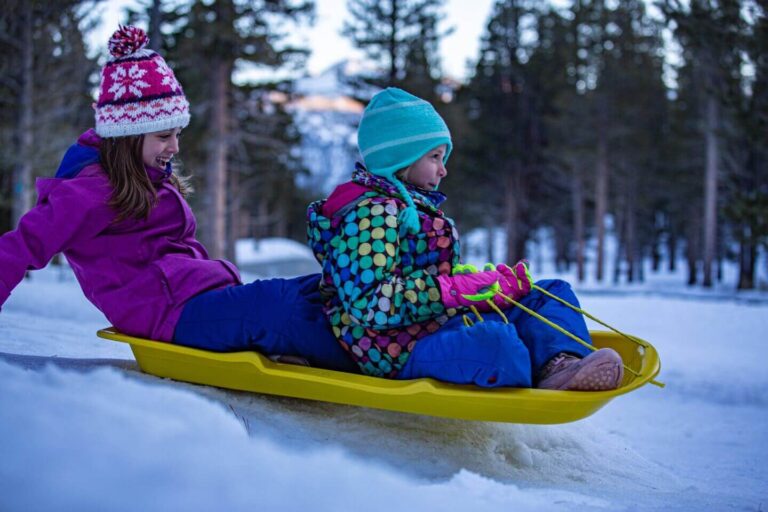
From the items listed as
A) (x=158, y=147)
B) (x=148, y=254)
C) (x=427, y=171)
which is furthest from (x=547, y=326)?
(x=158, y=147)

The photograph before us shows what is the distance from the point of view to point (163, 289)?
113 inches

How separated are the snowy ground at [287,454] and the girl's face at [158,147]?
3.18 ft

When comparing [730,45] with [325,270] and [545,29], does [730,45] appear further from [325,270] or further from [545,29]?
[325,270]

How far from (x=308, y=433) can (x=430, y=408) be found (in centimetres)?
48

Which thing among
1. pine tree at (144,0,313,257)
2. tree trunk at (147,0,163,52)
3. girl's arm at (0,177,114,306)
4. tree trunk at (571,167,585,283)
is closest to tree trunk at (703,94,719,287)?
tree trunk at (571,167,585,283)

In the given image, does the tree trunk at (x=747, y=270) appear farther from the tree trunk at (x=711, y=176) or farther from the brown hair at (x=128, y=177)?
the brown hair at (x=128, y=177)

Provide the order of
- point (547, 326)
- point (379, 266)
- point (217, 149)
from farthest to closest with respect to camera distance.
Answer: point (217, 149) < point (547, 326) < point (379, 266)

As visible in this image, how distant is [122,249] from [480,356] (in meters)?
1.64

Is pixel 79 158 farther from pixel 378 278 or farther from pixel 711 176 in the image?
pixel 711 176

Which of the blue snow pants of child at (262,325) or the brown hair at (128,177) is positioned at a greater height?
the brown hair at (128,177)

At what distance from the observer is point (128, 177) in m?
2.81

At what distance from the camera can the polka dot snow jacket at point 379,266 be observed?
2486 mm

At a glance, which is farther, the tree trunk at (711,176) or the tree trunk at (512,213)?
the tree trunk at (512,213)

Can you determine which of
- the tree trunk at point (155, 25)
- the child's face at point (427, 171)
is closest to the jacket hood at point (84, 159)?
the child's face at point (427, 171)
